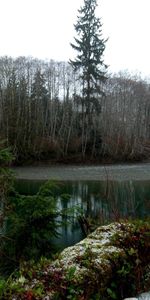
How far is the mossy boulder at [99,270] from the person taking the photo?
9.70ft

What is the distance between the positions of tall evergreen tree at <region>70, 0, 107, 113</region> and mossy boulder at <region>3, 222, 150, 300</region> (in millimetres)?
39294

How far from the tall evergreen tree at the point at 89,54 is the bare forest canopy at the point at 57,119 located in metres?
0.80

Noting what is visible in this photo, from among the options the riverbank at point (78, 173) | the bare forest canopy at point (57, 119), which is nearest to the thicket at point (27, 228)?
the riverbank at point (78, 173)

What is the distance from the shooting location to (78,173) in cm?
3225

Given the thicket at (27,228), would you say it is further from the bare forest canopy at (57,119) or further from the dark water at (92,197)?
the bare forest canopy at (57,119)

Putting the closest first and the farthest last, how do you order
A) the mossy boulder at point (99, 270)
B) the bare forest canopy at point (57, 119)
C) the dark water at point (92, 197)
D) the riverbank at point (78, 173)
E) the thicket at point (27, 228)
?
the mossy boulder at point (99, 270)
the thicket at point (27, 228)
the dark water at point (92, 197)
the riverbank at point (78, 173)
the bare forest canopy at point (57, 119)

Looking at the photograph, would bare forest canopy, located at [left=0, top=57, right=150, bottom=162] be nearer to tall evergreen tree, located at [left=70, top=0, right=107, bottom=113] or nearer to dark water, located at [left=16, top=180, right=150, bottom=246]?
tall evergreen tree, located at [left=70, top=0, right=107, bottom=113]

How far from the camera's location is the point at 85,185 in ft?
84.2

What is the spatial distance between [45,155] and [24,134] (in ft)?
10.8

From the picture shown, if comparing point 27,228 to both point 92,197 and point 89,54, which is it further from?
point 89,54

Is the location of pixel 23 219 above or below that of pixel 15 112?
below

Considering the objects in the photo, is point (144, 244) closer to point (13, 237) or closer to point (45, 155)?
point (13, 237)

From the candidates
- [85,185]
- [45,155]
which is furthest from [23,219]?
[45,155]

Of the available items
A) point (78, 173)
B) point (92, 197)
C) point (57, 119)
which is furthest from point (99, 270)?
point (57, 119)
